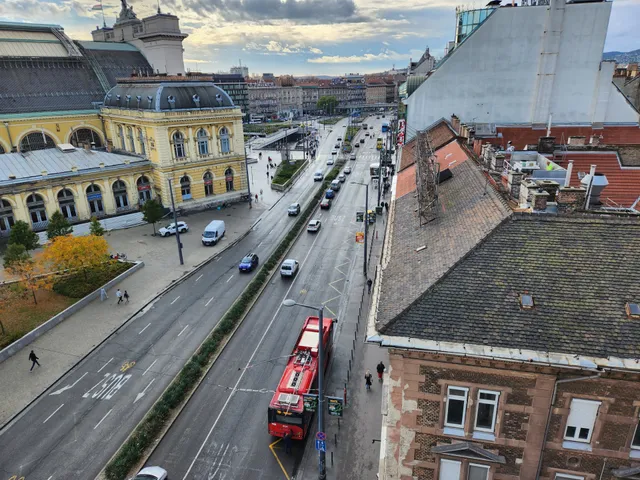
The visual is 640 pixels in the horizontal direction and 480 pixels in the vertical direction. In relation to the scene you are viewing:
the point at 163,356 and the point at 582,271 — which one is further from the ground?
the point at 582,271

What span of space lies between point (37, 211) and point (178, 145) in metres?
19.9

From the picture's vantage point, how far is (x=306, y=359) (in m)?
24.2

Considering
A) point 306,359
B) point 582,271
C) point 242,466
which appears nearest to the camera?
point 582,271

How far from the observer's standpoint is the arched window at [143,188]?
61.4 meters

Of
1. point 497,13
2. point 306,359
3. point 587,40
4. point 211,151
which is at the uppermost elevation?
point 497,13

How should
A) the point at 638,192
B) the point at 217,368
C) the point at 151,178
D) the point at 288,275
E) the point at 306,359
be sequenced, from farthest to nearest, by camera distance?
the point at 151,178, the point at 288,275, the point at 217,368, the point at 638,192, the point at 306,359

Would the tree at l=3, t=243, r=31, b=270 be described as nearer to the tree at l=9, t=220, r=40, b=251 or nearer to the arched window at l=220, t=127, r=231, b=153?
the tree at l=9, t=220, r=40, b=251

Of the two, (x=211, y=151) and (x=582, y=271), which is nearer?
(x=582, y=271)

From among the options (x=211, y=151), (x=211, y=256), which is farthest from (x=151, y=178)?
(x=211, y=256)

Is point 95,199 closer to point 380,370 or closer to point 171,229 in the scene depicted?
point 171,229

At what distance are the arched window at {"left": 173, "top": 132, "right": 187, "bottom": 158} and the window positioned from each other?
5778cm

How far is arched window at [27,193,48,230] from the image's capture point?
51.3 metres

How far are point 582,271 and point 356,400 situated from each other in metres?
15.9

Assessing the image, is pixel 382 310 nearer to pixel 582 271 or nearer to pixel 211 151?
pixel 582 271
